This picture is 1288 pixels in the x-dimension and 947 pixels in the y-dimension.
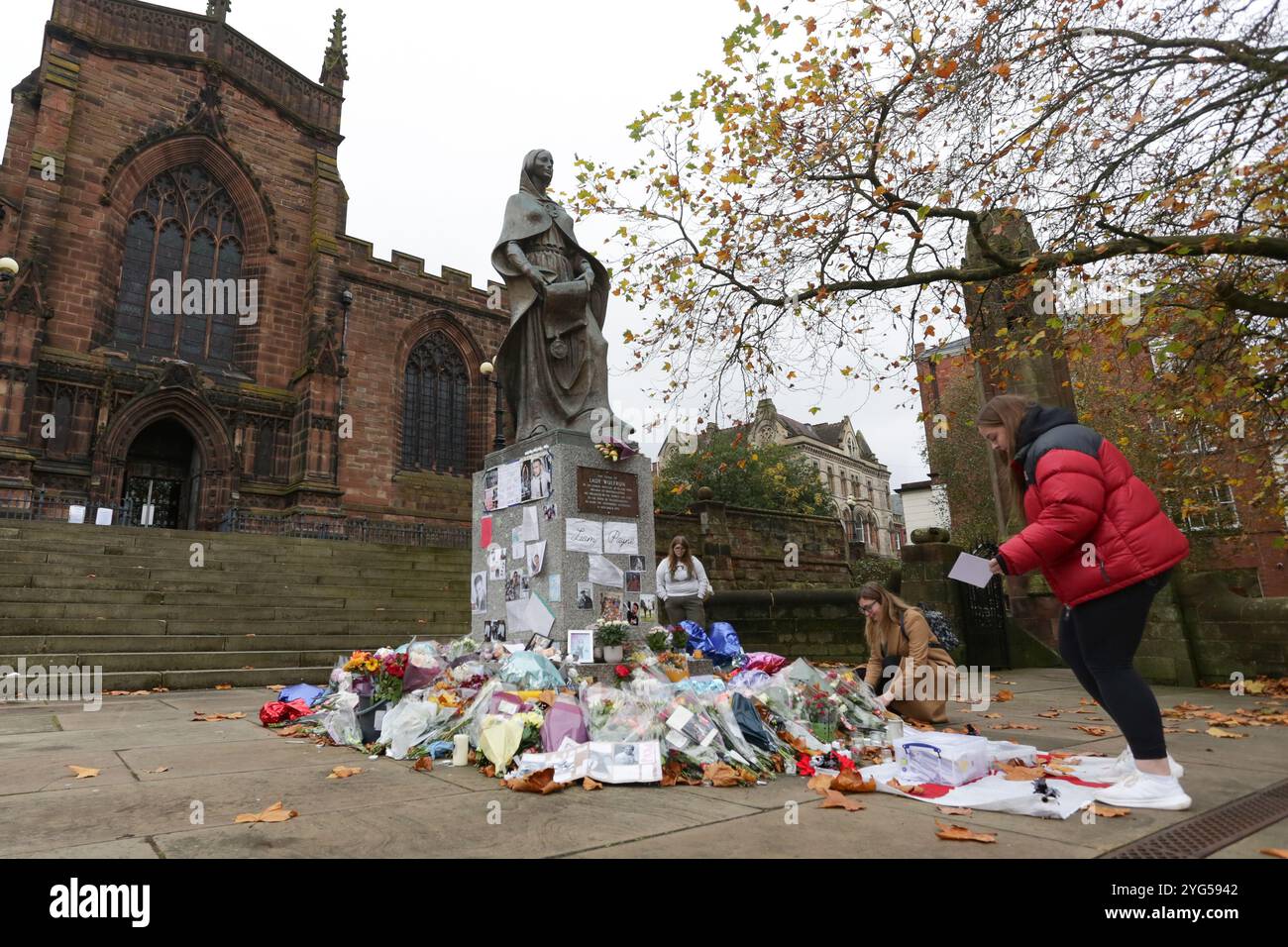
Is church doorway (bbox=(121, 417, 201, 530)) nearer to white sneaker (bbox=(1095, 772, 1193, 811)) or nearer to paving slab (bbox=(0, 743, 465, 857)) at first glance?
paving slab (bbox=(0, 743, 465, 857))

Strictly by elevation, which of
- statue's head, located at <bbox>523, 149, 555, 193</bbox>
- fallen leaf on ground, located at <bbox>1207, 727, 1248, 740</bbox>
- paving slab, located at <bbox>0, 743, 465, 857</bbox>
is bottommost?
fallen leaf on ground, located at <bbox>1207, 727, 1248, 740</bbox>

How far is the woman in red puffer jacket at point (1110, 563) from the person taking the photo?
2.94 meters

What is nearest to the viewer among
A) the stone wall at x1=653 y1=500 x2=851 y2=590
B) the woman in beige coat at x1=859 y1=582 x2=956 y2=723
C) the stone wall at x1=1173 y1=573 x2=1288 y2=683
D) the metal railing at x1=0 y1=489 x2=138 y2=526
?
the woman in beige coat at x1=859 y1=582 x2=956 y2=723

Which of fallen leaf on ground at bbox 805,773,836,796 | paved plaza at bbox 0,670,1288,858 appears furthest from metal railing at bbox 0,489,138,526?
fallen leaf on ground at bbox 805,773,836,796

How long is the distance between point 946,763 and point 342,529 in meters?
21.2

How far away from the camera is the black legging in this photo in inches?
117

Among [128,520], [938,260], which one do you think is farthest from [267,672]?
[128,520]

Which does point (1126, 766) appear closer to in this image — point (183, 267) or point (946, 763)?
point (946, 763)

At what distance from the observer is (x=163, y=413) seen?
20.3 m

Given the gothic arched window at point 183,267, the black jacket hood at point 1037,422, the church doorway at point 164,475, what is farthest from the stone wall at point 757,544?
the gothic arched window at point 183,267

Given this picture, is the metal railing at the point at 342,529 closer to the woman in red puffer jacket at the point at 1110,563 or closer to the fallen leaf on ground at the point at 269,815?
the fallen leaf on ground at the point at 269,815

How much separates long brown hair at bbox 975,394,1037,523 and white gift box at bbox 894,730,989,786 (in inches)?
45.1

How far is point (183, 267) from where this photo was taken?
2248 cm
